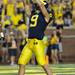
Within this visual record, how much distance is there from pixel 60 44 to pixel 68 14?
6.51 ft

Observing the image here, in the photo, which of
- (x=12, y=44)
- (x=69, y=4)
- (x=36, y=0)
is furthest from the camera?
(x=69, y=4)

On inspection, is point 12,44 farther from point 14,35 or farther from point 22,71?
point 22,71

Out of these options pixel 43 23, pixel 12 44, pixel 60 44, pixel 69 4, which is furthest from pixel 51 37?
pixel 43 23

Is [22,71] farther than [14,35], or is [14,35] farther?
[14,35]

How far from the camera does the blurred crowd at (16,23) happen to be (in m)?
15.9

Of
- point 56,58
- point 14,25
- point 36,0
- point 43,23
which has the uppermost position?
point 36,0

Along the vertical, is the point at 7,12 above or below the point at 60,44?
above

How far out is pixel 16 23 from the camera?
1739cm

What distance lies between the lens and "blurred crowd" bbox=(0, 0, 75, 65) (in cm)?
1586

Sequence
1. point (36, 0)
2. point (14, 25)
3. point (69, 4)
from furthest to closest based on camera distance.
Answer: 1. point (69, 4)
2. point (14, 25)
3. point (36, 0)

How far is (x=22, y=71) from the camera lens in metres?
7.62

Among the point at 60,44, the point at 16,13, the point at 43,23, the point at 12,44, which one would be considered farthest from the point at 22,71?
the point at 16,13

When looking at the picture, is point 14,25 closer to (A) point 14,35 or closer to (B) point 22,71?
(A) point 14,35

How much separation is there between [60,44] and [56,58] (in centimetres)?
107
